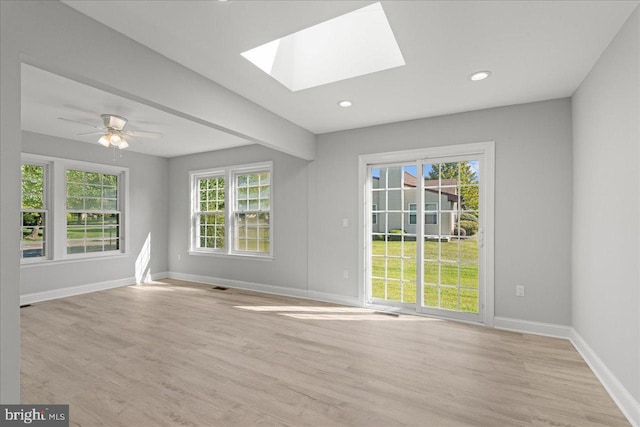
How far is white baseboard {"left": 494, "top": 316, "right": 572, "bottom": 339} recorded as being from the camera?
10.5 ft

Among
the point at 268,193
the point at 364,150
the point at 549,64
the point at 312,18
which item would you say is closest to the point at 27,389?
the point at 312,18

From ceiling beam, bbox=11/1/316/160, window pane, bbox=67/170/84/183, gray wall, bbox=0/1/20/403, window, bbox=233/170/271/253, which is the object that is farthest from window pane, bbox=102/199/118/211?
gray wall, bbox=0/1/20/403

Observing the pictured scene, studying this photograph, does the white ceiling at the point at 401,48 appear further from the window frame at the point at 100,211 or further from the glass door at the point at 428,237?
the window frame at the point at 100,211

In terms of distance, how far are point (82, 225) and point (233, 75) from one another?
176 inches

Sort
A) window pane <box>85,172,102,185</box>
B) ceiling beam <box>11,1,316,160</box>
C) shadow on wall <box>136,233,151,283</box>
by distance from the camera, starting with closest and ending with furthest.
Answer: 1. ceiling beam <box>11,1,316,160</box>
2. window pane <box>85,172,102,185</box>
3. shadow on wall <box>136,233,151,283</box>

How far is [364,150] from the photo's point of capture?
4.34 metres

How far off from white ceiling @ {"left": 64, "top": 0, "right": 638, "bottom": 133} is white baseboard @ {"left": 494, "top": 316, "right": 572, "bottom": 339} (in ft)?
8.13

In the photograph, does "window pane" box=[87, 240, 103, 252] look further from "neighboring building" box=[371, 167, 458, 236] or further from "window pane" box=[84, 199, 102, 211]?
"neighboring building" box=[371, 167, 458, 236]

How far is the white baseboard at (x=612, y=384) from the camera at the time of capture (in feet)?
6.11

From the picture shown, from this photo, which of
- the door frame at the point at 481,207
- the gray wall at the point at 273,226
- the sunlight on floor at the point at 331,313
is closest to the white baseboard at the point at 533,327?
the door frame at the point at 481,207

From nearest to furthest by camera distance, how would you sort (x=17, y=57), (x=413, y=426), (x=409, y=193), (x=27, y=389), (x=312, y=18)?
(x=17, y=57), (x=413, y=426), (x=312, y=18), (x=27, y=389), (x=409, y=193)

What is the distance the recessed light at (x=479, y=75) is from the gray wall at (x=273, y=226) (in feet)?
8.74

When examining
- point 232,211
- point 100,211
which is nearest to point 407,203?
point 232,211

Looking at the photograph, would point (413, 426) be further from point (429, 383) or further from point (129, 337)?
point (129, 337)
